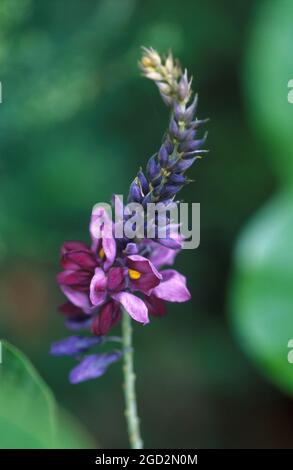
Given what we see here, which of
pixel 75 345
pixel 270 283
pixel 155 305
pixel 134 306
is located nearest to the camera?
pixel 134 306

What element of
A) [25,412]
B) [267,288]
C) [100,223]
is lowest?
[25,412]

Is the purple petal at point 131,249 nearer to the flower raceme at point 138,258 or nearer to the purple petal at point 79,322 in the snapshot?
the flower raceme at point 138,258

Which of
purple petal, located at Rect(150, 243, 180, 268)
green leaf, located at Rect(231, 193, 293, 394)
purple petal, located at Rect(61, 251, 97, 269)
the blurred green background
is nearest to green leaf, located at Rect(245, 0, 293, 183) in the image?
the blurred green background

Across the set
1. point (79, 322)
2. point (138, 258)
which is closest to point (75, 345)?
point (79, 322)

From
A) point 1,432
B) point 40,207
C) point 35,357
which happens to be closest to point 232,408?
point 35,357

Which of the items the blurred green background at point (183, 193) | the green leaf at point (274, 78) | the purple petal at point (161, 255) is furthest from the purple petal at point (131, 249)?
the green leaf at point (274, 78)

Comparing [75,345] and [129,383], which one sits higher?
[75,345]
